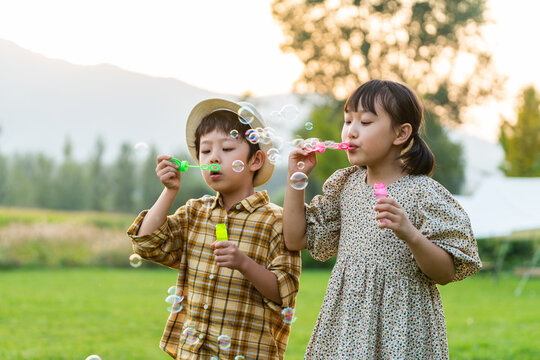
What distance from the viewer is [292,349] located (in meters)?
5.17

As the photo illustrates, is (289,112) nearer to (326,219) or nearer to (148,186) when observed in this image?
(326,219)

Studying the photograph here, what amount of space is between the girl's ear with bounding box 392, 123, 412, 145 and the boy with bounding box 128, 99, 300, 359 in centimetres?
56

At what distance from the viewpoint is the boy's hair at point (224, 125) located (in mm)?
2471

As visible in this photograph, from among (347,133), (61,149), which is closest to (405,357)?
(347,133)

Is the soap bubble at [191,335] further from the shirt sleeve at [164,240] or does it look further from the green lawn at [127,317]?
the green lawn at [127,317]

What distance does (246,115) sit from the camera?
2426 millimetres

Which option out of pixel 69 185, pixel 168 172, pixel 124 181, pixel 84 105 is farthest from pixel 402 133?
pixel 84 105

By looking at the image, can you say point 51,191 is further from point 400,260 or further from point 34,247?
point 400,260

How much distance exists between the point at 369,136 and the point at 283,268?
584 mm

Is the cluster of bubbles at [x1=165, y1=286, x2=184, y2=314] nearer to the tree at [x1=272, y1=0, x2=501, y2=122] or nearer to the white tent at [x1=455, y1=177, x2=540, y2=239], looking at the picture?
the white tent at [x1=455, y1=177, x2=540, y2=239]

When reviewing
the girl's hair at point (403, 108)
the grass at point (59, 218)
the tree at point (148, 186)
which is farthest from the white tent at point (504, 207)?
the girl's hair at point (403, 108)

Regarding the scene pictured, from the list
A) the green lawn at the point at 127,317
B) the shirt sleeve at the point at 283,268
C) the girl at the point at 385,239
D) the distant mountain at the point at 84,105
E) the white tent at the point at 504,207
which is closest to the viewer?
the girl at the point at 385,239

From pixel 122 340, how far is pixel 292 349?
5.07 ft

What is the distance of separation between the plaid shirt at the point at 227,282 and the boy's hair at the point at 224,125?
8.5 inches
